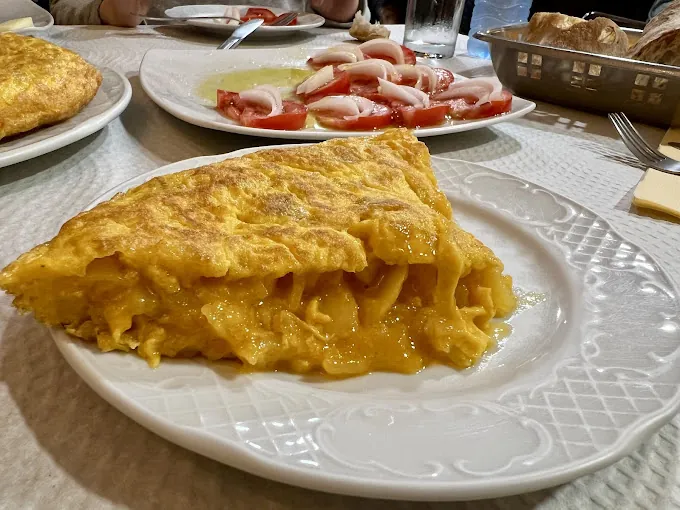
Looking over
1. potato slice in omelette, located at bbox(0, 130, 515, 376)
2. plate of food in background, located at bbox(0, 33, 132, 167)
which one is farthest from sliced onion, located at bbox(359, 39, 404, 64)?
potato slice in omelette, located at bbox(0, 130, 515, 376)

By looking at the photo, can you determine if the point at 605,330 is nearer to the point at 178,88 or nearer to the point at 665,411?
the point at 665,411

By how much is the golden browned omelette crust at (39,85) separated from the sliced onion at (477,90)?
4.45ft

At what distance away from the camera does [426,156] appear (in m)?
1.37

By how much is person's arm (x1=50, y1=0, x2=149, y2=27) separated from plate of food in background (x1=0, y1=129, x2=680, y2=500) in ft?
9.30

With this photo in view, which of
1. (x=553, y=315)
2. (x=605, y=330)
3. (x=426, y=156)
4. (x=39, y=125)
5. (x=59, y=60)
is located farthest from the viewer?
(x=59, y=60)

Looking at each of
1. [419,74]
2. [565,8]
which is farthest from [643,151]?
[565,8]

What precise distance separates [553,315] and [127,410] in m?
0.80

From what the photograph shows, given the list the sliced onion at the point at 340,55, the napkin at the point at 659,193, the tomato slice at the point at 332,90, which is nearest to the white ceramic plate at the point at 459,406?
the napkin at the point at 659,193

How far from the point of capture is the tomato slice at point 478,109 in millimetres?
2193

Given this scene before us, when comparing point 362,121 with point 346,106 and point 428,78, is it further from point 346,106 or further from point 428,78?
point 428,78

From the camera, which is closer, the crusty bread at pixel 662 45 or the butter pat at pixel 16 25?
the crusty bread at pixel 662 45

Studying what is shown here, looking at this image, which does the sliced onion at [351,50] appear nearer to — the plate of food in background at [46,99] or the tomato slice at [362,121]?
the tomato slice at [362,121]

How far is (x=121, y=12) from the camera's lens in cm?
355

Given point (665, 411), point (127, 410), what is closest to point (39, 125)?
point (127, 410)
